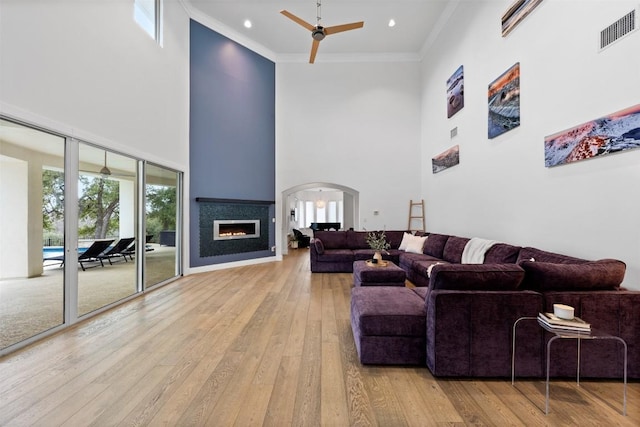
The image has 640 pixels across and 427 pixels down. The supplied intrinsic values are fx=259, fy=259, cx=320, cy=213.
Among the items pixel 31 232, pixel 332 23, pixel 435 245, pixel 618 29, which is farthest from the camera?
pixel 332 23

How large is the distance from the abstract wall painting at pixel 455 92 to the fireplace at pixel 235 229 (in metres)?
5.44

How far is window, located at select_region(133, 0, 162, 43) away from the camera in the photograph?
4195 mm

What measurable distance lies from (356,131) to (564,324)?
6803mm

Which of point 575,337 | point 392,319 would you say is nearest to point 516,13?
point 575,337

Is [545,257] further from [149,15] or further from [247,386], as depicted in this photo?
[149,15]

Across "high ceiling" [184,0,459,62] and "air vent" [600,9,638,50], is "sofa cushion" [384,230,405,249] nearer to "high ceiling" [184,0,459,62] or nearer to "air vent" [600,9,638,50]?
"air vent" [600,9,638,50]

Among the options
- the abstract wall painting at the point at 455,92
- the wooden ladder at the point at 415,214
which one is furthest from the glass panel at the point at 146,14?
the wooden ladder at the point at 415,214

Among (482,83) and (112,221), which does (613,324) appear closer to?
(482,83)

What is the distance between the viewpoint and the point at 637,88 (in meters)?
2.29

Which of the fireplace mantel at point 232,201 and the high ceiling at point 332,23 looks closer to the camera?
the high ceiling at point 332,23

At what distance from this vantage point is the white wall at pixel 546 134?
2.43 meters

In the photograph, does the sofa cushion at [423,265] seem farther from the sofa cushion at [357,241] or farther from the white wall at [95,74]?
the white wall at [95,74]

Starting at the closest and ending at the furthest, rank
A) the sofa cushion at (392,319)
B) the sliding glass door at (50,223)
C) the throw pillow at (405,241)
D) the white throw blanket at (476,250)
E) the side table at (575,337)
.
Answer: the side table at (575,337) → the sofa cushion at (392,319) → the sliding glass door at (50,223) → the white throw blanket at (476,250) → the throw pillow at (405,241)

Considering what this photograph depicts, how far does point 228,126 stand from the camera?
21.3 feet
